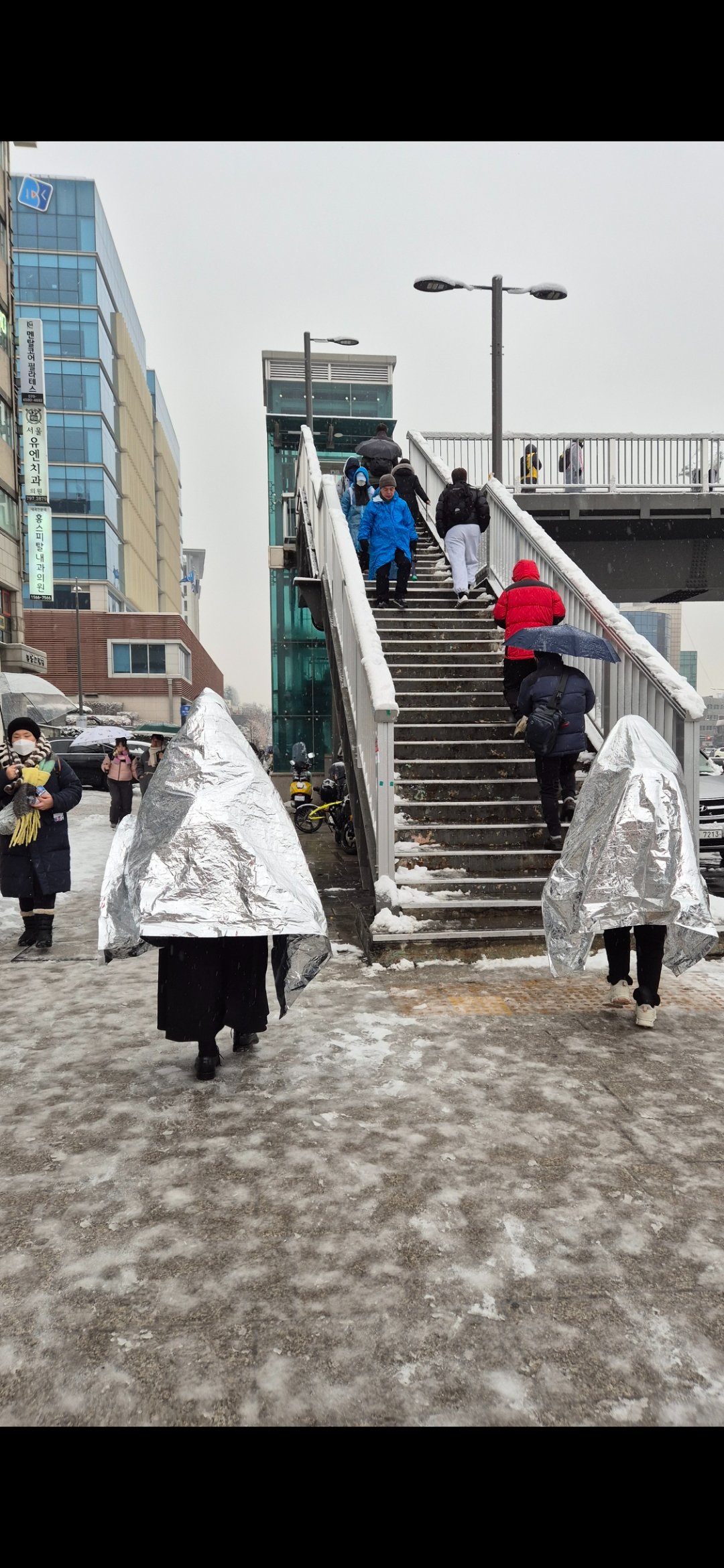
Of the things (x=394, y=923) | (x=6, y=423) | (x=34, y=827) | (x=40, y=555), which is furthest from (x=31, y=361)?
(x=394, y=923)

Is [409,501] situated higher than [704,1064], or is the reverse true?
[409,501]

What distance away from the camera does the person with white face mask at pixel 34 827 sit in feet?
23.4

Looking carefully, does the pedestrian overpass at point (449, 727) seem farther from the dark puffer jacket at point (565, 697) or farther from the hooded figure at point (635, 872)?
the hooded figure at point (635, 872)

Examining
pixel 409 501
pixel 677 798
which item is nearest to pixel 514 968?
pixel 677 798

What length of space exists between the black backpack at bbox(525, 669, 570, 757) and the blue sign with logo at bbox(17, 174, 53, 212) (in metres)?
67.0

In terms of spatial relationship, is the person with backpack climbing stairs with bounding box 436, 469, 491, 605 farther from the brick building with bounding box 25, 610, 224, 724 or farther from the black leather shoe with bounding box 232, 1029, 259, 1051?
the brick building with bounding box 25, 610, 224, 724

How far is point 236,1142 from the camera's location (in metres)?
3.76

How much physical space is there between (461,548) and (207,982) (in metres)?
8.53

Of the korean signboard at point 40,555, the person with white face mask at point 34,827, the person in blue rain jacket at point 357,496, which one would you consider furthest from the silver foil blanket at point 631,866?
the korean signboard at point 40,555

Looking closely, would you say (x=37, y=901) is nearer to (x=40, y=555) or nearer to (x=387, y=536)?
(x=387, y=536)

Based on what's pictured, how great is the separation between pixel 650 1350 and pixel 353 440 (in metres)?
36.7

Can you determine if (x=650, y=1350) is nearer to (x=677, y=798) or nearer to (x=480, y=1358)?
(x=480, y=1358)

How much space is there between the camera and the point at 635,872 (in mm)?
4973

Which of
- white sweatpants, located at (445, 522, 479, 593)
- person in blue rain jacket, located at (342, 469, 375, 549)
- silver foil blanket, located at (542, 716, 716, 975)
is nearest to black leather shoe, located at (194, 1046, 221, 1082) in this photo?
silver foil blanket, located at (542, 716, 716, 975)
